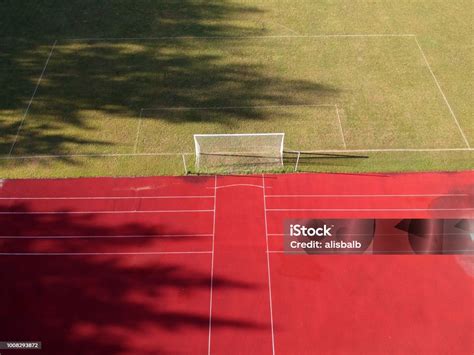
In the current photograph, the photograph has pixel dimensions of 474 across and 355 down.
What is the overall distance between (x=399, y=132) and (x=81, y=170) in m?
10.4

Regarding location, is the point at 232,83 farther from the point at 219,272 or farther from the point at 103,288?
the point at 103,288

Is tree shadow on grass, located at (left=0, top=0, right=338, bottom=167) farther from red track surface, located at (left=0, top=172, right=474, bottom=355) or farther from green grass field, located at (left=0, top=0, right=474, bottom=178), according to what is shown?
red track surface, located at (left=0, top=172, right=474, bottom=355)

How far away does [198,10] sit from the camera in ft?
70.4

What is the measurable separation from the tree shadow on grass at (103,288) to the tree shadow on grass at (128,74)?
2966mm

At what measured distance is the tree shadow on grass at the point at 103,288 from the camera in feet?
37.5

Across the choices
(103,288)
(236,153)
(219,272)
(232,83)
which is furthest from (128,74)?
(219,272)

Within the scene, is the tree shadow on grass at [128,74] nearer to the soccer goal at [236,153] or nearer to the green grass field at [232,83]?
the green grass field at [232,83]

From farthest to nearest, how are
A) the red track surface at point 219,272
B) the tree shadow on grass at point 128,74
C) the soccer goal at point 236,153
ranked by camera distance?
1. the tree shadow on grass at point 128,74
2. the soccer goal at point 236,153
3. the red track surface at point 219,272

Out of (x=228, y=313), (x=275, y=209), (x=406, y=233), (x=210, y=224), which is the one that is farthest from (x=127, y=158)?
(x=406, y=233)

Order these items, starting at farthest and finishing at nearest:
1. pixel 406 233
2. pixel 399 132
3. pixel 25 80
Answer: pixel 25 80 < pixel 399 132 < pixel 406 233

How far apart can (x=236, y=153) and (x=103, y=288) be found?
5.51m

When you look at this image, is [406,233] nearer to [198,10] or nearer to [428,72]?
[428,72]

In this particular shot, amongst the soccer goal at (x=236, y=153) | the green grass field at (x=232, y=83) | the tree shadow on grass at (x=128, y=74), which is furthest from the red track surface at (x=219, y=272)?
the tree shadow on grass at (x=128, y=74)

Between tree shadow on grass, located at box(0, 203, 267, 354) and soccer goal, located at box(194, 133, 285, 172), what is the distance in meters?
2.65
